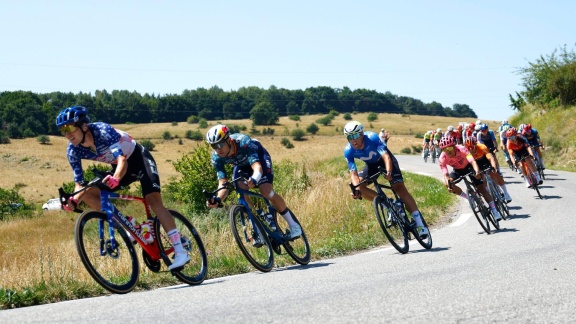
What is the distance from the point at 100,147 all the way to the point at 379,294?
3.19 m

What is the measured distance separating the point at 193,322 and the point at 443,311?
185 cm

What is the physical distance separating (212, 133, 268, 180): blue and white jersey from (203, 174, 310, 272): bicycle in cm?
19

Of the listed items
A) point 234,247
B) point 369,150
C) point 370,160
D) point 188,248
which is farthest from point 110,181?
point 370,160

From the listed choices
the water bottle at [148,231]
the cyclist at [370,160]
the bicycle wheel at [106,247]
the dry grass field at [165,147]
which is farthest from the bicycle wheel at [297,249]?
the dry grass field at [165,147]

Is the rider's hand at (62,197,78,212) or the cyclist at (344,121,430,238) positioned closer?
the rider's hand at (62,197,78,212)

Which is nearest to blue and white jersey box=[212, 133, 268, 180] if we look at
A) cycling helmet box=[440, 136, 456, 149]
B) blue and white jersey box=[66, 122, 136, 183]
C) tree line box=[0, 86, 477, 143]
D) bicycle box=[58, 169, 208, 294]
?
bicycle box=[58, 169, 208, 294]

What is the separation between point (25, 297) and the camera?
6.82m

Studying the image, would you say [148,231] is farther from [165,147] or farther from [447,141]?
[165,147]

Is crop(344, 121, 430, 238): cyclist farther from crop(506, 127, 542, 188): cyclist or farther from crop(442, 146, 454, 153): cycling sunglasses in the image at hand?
crop(506, 127, 542, 188): cyclist

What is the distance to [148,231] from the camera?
7867mm

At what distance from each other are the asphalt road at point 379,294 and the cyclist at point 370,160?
842 millimetres

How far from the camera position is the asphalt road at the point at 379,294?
5.38 meters

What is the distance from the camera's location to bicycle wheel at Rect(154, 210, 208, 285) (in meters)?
7.98

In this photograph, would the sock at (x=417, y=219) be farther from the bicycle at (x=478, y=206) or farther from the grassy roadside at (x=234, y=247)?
the bicycle at (x=478, y=206)
